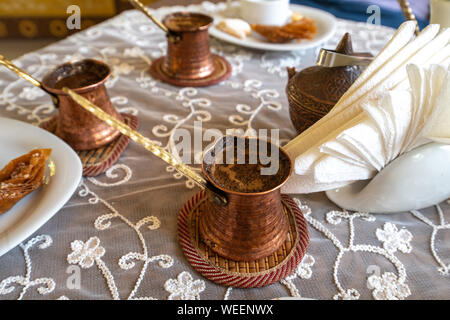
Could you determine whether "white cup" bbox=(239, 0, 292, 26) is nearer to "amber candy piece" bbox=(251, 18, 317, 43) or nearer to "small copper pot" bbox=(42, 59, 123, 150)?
"amber candy piece" bbox=(251, 18, 317, 43)

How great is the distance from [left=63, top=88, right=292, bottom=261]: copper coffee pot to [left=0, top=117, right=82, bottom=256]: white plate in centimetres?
10

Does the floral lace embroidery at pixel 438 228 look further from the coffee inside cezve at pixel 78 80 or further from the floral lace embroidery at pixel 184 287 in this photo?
the coffee inside cezve at pixel 78 80

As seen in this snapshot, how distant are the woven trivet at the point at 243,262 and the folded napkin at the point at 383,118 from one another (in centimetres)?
6

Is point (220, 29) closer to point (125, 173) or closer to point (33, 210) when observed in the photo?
point (125, 173)

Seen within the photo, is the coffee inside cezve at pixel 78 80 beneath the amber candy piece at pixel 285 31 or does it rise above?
beneath

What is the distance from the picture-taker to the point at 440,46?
40cm

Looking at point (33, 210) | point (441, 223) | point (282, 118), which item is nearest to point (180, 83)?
point (282, 118)

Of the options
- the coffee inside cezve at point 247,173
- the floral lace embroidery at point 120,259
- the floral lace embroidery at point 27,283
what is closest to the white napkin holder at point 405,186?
the coffee inside cezve at point 247,173

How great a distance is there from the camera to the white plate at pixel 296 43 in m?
0.77

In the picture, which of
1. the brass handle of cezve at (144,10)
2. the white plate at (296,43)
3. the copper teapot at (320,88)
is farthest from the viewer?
the white plate at (296,43)

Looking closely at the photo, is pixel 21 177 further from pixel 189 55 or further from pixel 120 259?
pixel 189 55

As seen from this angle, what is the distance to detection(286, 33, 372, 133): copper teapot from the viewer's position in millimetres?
438

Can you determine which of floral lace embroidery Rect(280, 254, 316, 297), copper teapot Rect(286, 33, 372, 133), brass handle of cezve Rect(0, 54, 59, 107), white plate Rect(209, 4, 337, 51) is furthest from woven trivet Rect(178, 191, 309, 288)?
white plate Rect(209, 4, 337, 51)
